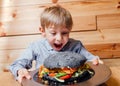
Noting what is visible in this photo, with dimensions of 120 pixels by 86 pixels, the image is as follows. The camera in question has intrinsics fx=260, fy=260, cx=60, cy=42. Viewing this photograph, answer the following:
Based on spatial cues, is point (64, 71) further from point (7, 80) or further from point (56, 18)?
point (7, 80)

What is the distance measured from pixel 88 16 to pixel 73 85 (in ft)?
2.70

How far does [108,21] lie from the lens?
1.64 meters

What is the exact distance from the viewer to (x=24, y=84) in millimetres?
928

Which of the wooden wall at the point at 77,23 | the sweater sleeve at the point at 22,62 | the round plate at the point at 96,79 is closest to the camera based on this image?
the round plate at the point at 96,79

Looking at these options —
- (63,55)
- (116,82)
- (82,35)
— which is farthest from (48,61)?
(82,35)

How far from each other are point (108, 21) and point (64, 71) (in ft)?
2.65

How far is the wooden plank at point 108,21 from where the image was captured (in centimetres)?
163

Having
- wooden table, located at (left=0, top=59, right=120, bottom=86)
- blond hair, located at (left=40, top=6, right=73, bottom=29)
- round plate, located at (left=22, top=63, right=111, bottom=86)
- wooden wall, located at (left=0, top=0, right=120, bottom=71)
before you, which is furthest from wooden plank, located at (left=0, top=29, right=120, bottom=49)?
round plate, located at (left=22, top=63, right=111, bottom=86)

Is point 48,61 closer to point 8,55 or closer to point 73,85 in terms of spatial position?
point 73,85

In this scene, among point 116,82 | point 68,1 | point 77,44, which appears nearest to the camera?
point 116,82

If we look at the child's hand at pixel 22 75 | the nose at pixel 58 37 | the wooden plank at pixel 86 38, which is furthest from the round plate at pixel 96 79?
the wooden plank at pixel 86 38

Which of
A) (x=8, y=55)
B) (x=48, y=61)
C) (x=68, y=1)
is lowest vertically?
(x=8, y=55)

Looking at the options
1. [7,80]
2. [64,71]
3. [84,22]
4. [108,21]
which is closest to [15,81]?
[7,80]

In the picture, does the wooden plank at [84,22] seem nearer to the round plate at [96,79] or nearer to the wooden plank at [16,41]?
the wooden plank at [16,41]
